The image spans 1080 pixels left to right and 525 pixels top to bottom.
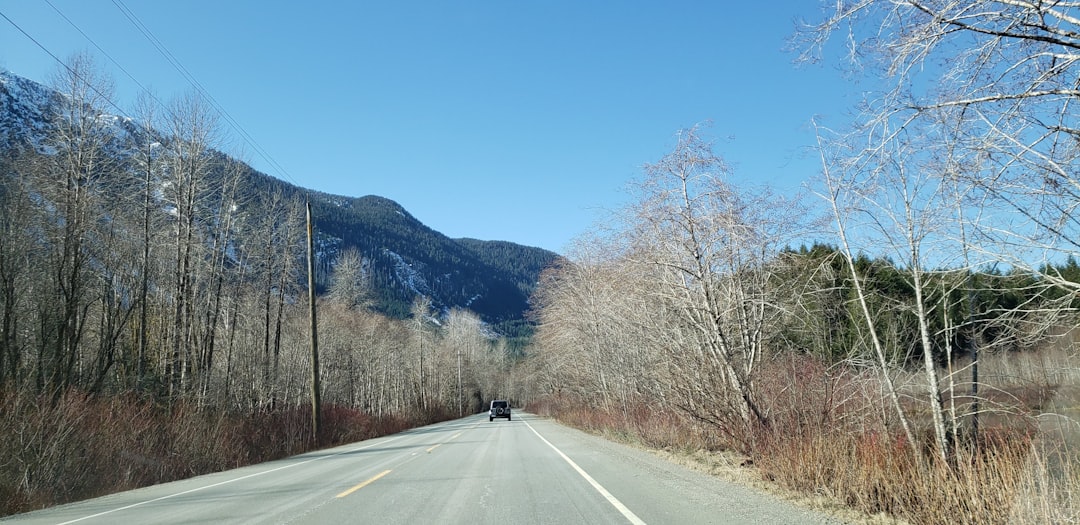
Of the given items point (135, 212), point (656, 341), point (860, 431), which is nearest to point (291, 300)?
point (135, 212)

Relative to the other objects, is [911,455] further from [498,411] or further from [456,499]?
[498,411]

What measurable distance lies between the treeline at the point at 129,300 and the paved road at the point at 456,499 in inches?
96.5

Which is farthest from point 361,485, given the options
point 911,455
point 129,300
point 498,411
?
point 498,411

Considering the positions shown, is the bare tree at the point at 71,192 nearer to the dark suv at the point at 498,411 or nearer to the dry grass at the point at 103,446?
the dry grass at the point at 103,446

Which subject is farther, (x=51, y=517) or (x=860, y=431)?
(x=860, y=431)

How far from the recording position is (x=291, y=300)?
36.2 m

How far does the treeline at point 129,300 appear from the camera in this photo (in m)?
12.9

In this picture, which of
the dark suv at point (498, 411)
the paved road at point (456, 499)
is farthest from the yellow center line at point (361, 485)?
the dark suv at point (498, 411)

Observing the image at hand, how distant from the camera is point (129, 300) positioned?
26.4 meters

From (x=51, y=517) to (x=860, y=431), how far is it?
12.2 meters

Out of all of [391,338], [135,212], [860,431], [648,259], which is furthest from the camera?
[391,338]

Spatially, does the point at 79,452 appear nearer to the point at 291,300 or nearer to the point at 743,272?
the point at 743,272

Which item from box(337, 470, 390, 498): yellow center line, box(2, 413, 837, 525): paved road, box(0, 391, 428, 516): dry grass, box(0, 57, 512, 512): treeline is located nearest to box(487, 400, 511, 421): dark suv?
box(0, 57, 512, 512): treeline

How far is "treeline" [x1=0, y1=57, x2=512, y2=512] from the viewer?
12.9m
